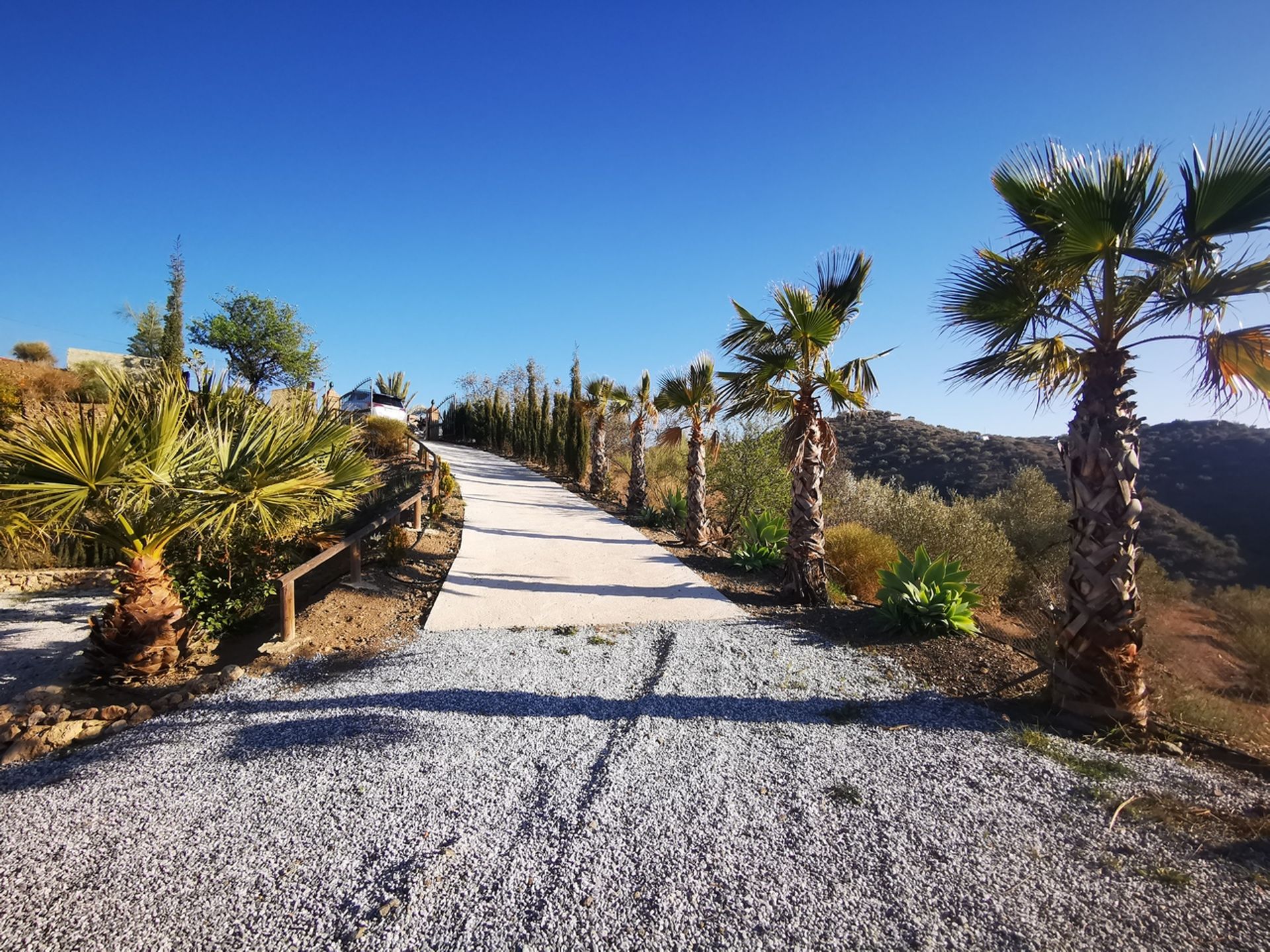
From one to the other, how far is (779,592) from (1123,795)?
411cm

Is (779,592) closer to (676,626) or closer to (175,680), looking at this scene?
(676,626)

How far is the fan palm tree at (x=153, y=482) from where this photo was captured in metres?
4.22

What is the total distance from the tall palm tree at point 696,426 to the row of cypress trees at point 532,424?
708cm

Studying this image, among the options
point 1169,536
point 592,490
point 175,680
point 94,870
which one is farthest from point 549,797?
point 1169,536

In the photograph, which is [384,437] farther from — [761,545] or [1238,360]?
[1238,360]

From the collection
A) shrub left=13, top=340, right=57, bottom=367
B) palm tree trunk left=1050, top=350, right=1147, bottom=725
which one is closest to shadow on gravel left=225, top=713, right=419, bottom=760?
palm tree trunk left=1050, top=350, right=1147, bottom=725

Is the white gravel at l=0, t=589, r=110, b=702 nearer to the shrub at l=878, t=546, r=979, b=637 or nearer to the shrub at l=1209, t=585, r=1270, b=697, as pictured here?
the shrub at l=878, t=546, r=979, b=637

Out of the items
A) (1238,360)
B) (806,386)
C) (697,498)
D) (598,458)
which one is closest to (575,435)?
(598,458)

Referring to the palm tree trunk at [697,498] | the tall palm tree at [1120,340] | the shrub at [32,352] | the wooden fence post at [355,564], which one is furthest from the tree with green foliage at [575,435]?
the shrub at [32,352]

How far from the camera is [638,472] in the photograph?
13.8m

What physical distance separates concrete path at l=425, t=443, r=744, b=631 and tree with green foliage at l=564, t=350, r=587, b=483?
260 inches

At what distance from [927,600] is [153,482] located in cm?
680

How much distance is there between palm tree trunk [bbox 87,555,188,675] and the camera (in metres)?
4.84

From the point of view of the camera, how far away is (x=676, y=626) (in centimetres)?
594
